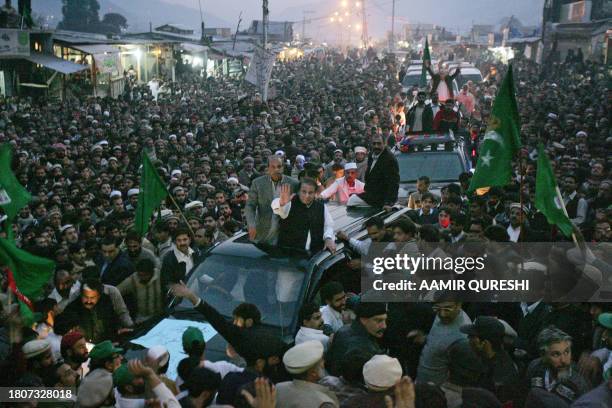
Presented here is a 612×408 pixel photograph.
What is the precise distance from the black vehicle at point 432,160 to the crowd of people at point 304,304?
855mm

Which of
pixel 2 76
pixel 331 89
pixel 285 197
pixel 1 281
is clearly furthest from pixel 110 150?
pixel 331 89

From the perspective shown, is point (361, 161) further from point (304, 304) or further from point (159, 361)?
point (159, 361)

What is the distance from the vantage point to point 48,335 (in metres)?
5.84

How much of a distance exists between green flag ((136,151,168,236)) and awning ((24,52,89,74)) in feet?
64.8

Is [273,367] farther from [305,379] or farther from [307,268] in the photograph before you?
[307,268]

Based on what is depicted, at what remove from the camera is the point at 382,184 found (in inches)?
326

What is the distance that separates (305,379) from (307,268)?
2054mm

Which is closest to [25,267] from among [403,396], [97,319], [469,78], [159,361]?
[97,319]

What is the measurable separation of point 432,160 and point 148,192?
6.19 metres

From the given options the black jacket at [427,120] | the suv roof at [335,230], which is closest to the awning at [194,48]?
the black jacket at [427,120]

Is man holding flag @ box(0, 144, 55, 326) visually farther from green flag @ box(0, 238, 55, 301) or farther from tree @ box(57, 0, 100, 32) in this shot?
tree @ box(57, 0, 100, 32)

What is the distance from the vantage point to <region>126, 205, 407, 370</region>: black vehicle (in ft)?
19.3

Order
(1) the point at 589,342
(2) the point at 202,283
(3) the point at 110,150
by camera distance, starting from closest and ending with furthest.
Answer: (1) the point at 589,342
(2) the point at 202,283
(3) the point at 110,150

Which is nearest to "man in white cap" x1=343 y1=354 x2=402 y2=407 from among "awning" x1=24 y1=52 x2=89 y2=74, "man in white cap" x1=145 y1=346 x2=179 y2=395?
"man in white cap" x1=145 y1=346 x2=179 y2=395
